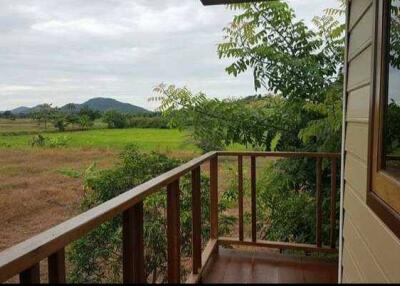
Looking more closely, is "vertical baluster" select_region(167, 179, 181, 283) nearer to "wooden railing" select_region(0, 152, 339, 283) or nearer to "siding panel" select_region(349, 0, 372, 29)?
"wooden railing" select_region(0, 152, 339, 283)

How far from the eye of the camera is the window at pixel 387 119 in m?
1.20

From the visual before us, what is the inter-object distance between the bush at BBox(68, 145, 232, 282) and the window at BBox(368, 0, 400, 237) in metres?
2.92

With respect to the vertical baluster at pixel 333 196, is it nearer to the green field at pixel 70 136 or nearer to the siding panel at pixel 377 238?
the siding panel at pixel 377 238

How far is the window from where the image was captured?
3.94 feet

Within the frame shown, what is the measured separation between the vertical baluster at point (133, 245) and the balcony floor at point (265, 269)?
127 cm

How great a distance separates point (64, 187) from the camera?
14695mm

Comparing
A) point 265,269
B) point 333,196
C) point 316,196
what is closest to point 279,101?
point 316,196

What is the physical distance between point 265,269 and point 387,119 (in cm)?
181

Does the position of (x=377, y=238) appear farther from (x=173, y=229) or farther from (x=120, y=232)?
(x=120, y=232)

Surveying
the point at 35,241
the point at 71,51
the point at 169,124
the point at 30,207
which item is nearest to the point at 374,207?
the point at 35,241

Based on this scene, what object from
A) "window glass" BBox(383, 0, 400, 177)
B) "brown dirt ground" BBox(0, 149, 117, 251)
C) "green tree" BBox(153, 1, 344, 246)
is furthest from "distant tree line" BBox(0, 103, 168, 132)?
"window glass" BBox(383, 0, 400, 177)

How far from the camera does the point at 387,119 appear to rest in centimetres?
131

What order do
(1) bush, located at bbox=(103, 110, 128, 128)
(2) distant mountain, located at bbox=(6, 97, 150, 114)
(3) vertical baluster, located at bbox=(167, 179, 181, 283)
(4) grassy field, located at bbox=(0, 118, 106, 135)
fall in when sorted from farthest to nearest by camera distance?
(4) grassy field, located at bbox=(0, 118, 106, 135) < (2) distant mountain, located at bbox=(6, 97, 150, 114) < (1) bush, located at bbox=(103, 110, 128, 128) < (3) vertical baluster, located at bbox=(167, 179, 181, 283)

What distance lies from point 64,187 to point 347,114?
46.0 feet
